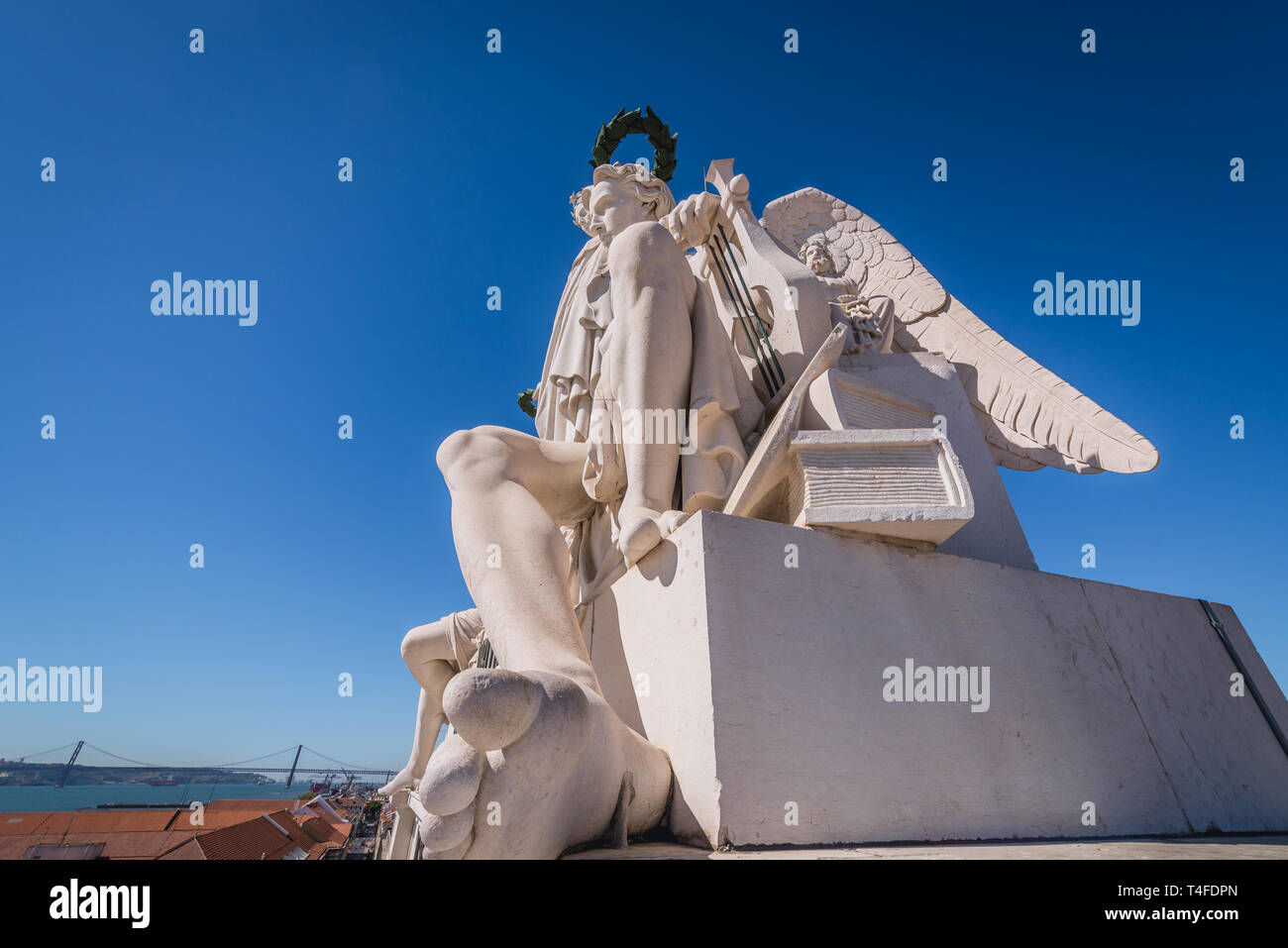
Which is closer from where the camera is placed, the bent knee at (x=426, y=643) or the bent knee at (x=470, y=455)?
the bent knee at (x=470, y=455)

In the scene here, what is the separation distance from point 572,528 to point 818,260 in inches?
110

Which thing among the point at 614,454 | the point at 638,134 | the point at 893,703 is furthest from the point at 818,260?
the point at 893,703

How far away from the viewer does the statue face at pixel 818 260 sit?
4.64 meters

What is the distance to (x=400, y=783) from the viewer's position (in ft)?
9.58

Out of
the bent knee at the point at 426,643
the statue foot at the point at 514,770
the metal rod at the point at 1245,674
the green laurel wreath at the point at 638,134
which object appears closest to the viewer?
the statue foot at the point at 514,770

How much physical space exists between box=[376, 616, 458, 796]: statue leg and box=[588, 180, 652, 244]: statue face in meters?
2.05

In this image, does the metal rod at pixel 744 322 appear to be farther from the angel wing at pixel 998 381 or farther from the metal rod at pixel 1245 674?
the metal rod at pixel 1245 674

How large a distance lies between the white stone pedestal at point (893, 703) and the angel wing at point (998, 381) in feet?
3.75

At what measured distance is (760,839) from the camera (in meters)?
1.49

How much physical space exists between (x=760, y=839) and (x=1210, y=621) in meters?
2.48

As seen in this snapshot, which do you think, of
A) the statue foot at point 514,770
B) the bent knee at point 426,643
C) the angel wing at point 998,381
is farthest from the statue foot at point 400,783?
the angel wing at point 998,381
